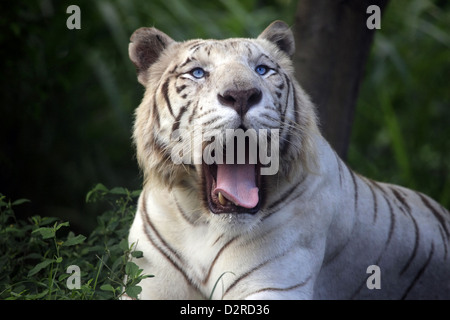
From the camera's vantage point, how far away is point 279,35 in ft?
11.0

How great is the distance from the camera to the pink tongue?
2.82 meters

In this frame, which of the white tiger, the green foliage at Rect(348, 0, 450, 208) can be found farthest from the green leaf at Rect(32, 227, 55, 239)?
the green foliage at Rect(348, 0, 450, 208)

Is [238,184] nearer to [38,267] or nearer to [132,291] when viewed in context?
[132,291]

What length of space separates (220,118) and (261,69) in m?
0.46

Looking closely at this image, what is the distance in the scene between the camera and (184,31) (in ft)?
21.5

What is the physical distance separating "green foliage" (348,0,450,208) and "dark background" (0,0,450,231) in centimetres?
1

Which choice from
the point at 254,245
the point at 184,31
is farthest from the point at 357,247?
the point at 184,31

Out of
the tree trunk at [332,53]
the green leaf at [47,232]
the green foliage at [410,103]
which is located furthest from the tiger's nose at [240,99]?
the green foliage at [410,103]

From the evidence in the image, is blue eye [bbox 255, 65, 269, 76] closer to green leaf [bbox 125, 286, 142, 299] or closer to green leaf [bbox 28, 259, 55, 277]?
green leaf [bbox 125, 286, 142, 299]

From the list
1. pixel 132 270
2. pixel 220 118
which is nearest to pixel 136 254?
pixel 132 270

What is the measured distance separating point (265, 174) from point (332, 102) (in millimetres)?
1638

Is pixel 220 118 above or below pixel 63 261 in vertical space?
above
